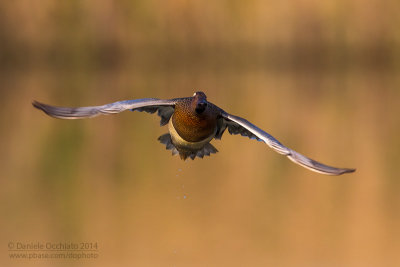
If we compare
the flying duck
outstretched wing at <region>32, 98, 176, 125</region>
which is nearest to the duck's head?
the flying duck

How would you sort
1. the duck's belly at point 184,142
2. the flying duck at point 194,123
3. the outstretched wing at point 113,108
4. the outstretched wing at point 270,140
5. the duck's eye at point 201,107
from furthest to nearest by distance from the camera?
1. the duck's belly at point 184,142
2. the duck's eye at point 201,107
3. the flying duck at point 194,123
4. the outstretched wing at point 270,140
5. the outstretched wing at point 113,108

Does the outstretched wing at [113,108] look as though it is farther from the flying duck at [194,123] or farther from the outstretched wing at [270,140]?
the outstretched wing at [270,140]

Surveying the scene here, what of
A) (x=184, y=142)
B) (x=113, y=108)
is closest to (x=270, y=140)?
(x=184, y=142)

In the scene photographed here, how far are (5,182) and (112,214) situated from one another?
186 centimetres

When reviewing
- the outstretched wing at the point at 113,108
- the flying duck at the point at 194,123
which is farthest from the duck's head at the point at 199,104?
the outstretched wing at the point at 113,108

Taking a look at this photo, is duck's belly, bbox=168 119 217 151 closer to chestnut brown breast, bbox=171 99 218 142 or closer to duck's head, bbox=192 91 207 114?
chestnut brown breast, bbox=171 99 218 142

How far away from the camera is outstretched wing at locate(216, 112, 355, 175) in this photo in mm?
4711

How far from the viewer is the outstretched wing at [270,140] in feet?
15.5

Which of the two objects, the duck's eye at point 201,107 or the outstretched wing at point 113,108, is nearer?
the outstretched wing at point 113,108

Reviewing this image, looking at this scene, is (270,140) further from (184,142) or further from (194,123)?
(184,142)

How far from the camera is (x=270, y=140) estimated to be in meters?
5.13

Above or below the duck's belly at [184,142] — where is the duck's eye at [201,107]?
above

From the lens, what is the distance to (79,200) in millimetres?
8234

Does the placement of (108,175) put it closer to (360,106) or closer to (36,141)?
(36,141)
